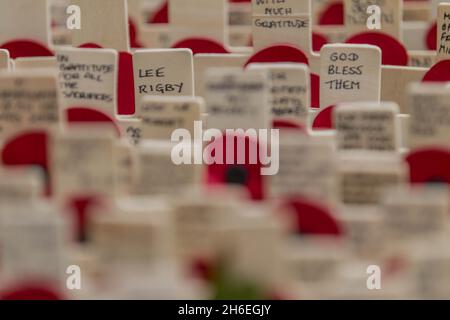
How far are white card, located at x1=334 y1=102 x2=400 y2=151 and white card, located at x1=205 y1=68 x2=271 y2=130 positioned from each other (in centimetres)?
Answer: 8

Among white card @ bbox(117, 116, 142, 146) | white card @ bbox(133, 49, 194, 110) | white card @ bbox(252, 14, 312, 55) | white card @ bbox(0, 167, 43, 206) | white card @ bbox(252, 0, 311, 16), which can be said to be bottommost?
white card @ bbox(0, 167, 43, 206)

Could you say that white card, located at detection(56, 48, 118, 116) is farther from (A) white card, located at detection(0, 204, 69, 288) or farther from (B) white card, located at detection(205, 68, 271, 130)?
(A) white card, located at detection(0, 204, 69, 288)

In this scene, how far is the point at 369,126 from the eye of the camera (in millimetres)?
1138

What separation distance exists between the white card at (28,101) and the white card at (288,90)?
0.23 meters

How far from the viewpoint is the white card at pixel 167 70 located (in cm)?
144

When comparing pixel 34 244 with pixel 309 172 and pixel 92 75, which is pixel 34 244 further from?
pixel 92 75

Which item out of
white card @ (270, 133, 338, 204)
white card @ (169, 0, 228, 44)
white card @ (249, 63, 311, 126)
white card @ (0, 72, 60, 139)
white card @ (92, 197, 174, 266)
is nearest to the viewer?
white card @ (92, 197, 174, 266)

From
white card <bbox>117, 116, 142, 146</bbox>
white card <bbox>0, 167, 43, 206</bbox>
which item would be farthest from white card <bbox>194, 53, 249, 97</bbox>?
white card <bbox>0, 167, 43, 206</bbox>

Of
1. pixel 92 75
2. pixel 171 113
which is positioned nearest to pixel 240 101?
pixel 171 113

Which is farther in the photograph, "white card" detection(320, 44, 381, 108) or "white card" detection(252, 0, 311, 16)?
"white card" detection(252, 0, 311, 16)

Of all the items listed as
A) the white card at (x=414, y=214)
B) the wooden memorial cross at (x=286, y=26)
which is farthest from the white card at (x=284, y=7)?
the white card at (x=414, y=214)

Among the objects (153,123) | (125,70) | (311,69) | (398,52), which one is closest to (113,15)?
(125,70)

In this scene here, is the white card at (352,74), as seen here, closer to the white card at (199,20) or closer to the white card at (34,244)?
the white card at (199,20)

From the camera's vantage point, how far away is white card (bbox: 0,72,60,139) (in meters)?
1.13
